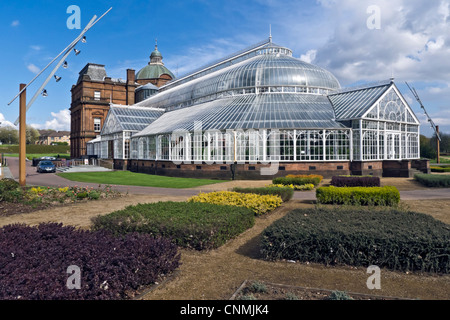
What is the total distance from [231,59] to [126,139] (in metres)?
21.3

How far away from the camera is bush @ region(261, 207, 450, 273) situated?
6.96 meters

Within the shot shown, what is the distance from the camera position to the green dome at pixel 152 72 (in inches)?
3108

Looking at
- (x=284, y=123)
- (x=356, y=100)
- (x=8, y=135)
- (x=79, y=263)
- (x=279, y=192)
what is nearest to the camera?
(x=79, y=263)

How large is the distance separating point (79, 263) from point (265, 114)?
28.2 meters

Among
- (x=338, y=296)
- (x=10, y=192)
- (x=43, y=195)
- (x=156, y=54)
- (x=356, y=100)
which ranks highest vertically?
(x=156, y=54)

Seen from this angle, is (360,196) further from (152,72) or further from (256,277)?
(152,72)

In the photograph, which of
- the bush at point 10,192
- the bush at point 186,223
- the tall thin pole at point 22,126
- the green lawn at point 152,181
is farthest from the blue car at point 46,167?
the bush at point 186,223

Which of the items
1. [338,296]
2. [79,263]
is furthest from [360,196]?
A: [79,263]

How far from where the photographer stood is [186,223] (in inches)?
354

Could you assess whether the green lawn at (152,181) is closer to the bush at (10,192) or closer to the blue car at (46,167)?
the bush at (10,192)

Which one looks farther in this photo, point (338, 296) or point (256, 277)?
point (256, 277)

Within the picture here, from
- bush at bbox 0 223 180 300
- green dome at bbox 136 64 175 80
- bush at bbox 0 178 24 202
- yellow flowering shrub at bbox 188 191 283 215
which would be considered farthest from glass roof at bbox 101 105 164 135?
bush at bbox 0 223 180 300
